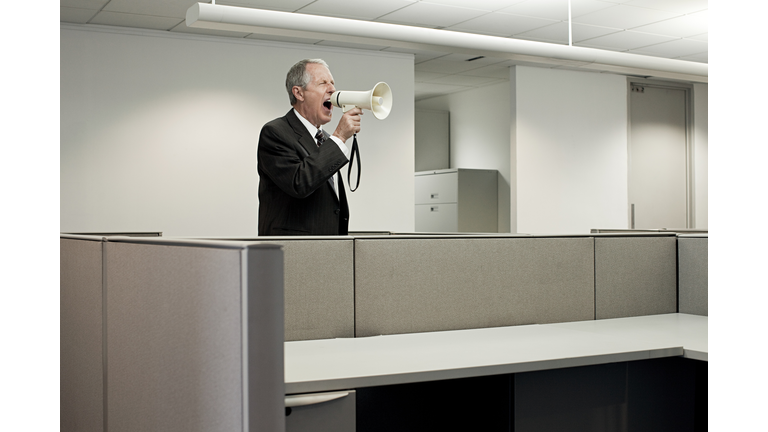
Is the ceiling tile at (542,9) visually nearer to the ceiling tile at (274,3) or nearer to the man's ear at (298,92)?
the ceiling tile at (274,3)

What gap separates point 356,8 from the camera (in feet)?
16.3

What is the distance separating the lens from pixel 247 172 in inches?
223

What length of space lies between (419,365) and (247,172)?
174 inches

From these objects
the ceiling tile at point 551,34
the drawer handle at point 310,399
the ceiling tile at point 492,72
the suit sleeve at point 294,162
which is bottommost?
the drawer handle at point 310,399

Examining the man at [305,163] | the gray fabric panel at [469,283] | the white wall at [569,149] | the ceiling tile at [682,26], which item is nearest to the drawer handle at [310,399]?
the gray fabric panel at [469,283]

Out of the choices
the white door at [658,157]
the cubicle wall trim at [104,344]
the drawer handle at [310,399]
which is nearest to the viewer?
the drawer handle at [310,399]

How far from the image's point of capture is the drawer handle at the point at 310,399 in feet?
4.25

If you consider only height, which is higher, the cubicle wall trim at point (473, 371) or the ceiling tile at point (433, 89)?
the ceiling tile at point (433, 89)

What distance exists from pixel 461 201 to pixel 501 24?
2552 millimetres

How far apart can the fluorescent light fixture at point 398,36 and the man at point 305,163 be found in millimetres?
830

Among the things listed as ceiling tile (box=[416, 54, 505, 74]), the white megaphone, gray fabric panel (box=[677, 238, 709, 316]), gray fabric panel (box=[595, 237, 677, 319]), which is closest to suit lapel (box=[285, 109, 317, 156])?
Result: the white megaphone

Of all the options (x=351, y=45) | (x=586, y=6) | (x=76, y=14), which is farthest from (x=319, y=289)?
(x=351, y=45)
